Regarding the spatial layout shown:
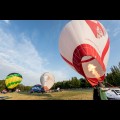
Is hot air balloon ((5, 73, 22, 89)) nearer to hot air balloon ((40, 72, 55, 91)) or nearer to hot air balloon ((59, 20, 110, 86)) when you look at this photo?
hot air balloon ((40, 72, 55, 91))

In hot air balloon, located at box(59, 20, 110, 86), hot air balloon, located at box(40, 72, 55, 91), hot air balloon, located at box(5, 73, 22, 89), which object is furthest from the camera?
hot air balloon, located at box(5, 73, 22, 89)

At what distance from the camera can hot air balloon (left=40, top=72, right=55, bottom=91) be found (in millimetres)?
18997

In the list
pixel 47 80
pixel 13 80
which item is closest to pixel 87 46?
pixel 47 80

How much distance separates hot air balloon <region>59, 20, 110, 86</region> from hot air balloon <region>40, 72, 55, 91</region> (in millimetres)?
11163

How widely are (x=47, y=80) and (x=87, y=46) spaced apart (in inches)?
512

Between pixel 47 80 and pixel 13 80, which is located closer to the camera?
pixel 47 80

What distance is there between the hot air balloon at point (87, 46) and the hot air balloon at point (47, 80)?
11163mm

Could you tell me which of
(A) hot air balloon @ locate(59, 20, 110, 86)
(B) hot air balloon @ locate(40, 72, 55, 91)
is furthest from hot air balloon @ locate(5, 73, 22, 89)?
(A) hot air balloon @ locate(59, 20, 110, 86)

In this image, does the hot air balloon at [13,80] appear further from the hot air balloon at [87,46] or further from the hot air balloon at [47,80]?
the hot air balloon at [87,46]

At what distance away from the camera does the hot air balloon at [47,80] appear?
19.0 meters

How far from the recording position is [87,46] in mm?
6875

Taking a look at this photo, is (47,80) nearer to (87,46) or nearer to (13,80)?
(13,80)
